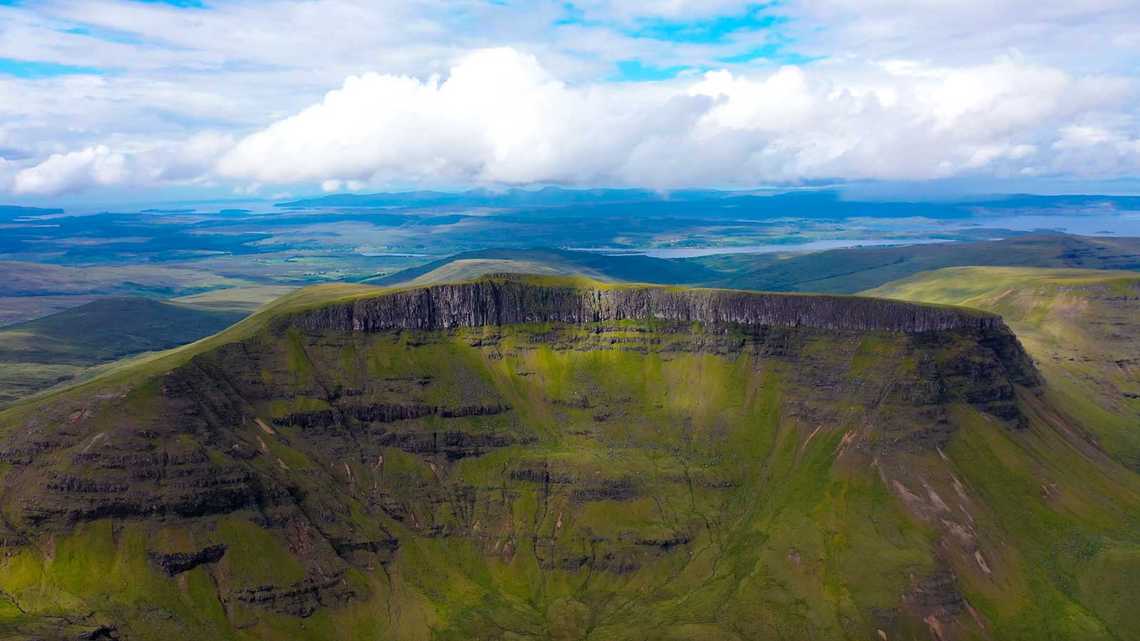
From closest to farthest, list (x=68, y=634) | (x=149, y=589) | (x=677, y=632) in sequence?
(x=68, y=634) < (x=149, y=589) < (x=677, y=632)

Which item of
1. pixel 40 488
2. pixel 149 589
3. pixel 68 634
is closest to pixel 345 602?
pixel 149 589

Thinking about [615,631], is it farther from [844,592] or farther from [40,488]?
[40,488]

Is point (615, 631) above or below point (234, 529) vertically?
below

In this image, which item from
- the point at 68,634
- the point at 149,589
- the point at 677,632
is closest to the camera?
the point at 68,634

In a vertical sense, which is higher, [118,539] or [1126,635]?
[118,539]

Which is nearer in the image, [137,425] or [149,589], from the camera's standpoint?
[149,589]

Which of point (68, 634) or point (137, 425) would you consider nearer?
point (68, 634)

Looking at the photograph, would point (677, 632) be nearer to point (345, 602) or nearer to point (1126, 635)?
point (345, 602)

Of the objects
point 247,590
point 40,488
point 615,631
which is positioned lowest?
point 615,631

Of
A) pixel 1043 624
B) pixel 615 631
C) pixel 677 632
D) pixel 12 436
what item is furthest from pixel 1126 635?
pixel 12 436
